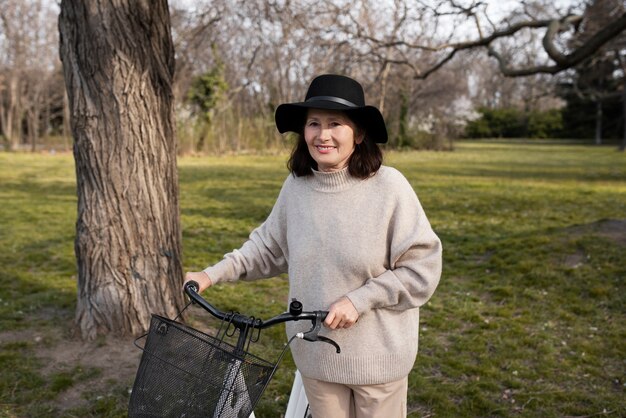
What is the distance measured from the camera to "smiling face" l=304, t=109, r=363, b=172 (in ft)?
7.01

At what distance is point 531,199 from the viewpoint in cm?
1303

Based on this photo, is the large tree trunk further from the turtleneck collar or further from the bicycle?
the bicycle

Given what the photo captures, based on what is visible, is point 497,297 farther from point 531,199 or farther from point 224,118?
point 224,118

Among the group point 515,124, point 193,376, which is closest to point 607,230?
point 193,376

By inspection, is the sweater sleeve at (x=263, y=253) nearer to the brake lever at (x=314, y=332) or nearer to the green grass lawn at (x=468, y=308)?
the brake lever at (x=314, y=332)

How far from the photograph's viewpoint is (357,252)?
6.93ft

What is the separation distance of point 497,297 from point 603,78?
3927cm

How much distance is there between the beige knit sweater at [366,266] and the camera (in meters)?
2.11

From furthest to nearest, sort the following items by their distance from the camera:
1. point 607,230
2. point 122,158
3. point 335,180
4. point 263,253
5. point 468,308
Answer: point 607,230
point 468,308
point 122,158
point 263,253
point 335,180

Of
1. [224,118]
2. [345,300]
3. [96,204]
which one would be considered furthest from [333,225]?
[224,118]

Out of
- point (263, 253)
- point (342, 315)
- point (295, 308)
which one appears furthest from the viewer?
point (263, 253)

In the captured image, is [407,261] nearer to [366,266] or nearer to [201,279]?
[366,266]

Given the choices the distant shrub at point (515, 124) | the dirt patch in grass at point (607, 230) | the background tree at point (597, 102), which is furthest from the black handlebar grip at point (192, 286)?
the distant shrub at point (515, 124)

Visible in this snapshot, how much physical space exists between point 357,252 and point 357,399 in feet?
1.95
